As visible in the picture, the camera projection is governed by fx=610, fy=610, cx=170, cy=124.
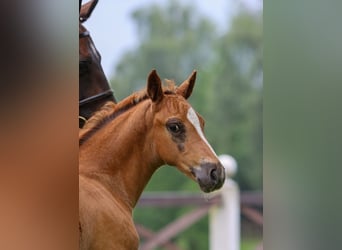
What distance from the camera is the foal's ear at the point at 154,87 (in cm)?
108

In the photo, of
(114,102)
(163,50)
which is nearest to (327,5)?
(114,102)

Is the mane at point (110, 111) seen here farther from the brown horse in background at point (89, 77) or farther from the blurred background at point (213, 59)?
the blurred background at point (213, 59)

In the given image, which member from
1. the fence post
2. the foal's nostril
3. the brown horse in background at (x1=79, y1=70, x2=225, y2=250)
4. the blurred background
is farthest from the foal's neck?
the fence post

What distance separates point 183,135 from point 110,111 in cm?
16

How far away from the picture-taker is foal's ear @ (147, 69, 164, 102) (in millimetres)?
1083

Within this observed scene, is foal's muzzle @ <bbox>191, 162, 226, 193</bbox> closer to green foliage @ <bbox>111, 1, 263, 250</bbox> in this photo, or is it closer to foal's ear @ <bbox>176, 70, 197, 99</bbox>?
foal's ear @ <bbox>176, 70, 197, 99</bbox>

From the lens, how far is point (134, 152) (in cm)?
114

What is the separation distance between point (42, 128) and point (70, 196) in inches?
3.9

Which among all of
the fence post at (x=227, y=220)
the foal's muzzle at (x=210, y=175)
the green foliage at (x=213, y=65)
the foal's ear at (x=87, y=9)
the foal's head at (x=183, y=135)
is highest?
the foal's ear at (x=87, y=9)

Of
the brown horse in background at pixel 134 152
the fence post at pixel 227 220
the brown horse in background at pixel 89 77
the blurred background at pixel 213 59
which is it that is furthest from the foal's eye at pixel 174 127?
the fence post at pixel 227 220

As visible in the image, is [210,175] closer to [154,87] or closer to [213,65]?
[154,87]

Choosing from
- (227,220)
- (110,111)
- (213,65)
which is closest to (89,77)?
(110,111)

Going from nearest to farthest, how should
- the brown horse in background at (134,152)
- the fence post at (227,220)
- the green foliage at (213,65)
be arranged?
the brown horse in background at (134,152), the fence post at (227,220), the green foliage at (213,65)

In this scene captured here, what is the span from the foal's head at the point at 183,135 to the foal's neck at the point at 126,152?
3 centimetres
